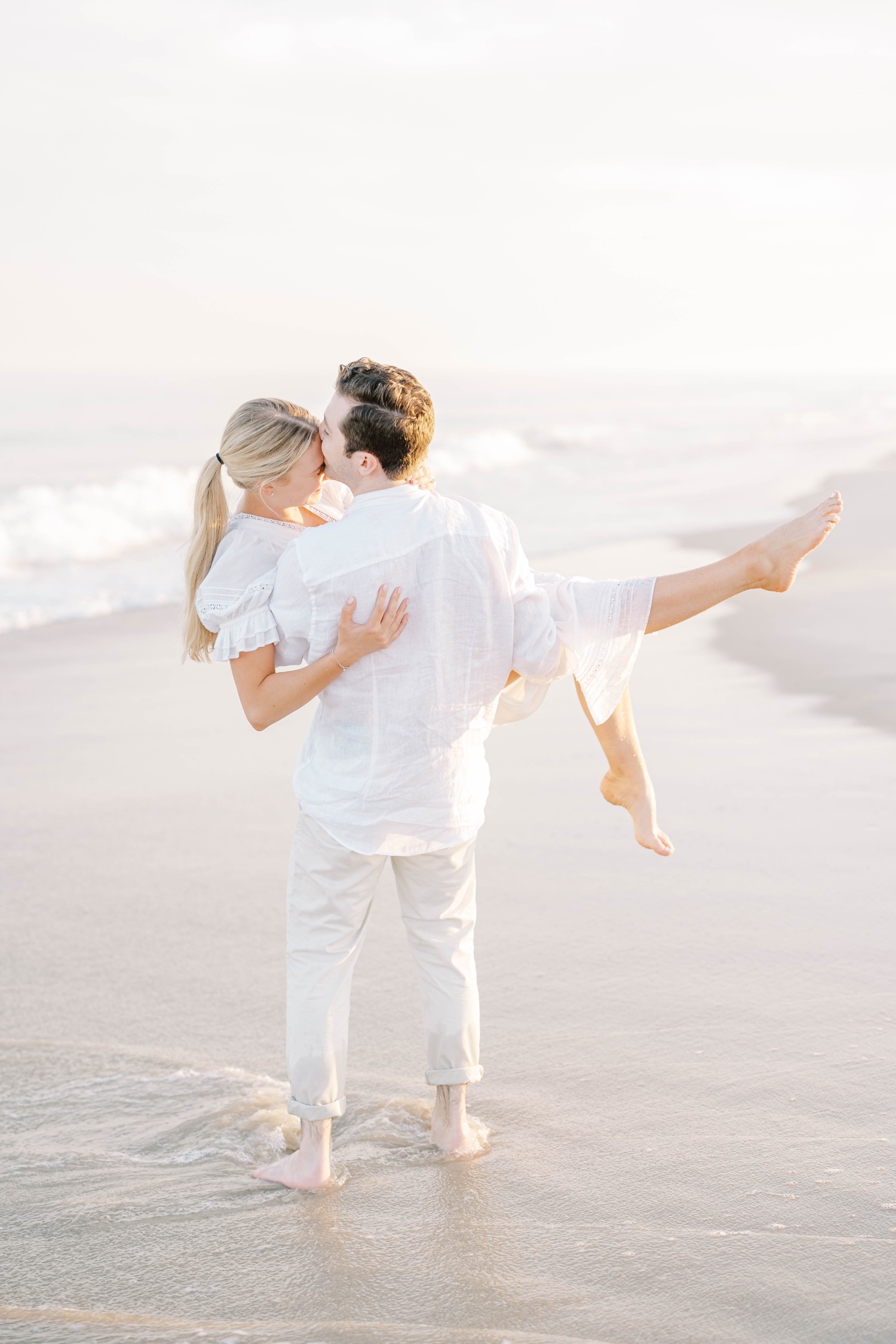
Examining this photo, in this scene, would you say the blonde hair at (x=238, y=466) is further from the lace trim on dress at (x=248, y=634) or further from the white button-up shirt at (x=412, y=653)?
the white button-up shirt at (x=412, y=653)

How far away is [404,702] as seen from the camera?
261cm

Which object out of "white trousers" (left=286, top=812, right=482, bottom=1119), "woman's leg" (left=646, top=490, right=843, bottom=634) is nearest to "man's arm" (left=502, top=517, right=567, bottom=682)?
"woman's leg" (left=646, top=490, right=843, bottom=634)

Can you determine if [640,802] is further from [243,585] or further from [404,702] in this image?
[243,585]

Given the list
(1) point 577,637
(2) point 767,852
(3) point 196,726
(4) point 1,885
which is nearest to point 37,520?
(3) point 196,726

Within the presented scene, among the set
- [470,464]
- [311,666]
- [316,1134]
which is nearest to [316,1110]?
[316,1134]

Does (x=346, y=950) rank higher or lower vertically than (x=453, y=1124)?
higher

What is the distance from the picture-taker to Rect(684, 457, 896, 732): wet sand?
6223mm

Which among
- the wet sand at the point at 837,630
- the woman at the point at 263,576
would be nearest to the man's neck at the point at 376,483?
the woman at the point at 263,576

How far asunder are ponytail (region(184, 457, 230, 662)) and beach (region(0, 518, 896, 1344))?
1.20 m

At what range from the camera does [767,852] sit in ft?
14.1

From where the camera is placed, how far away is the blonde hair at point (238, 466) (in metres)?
2.66

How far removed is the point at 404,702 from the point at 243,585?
0.43 m

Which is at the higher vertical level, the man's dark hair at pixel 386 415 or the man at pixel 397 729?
the man's dark hair at pixel 386 415

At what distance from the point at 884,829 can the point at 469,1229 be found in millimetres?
2480
